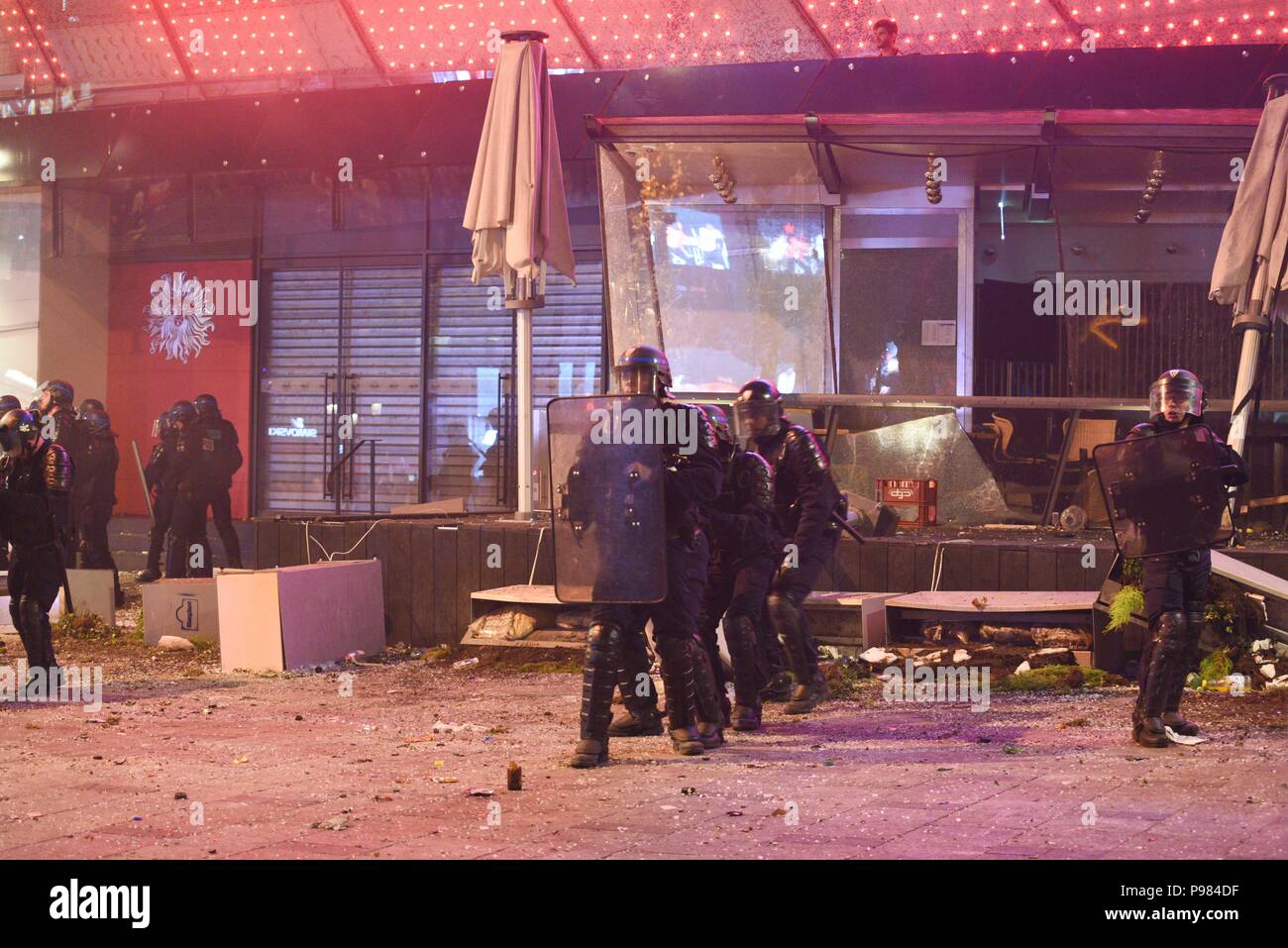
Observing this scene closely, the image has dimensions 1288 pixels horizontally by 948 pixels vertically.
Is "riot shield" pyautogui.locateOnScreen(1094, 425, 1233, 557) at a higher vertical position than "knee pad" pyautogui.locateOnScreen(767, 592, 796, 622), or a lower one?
higher

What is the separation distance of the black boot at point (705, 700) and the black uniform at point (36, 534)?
4694mm

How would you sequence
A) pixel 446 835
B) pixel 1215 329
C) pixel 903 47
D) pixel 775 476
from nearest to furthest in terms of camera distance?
pixel 446 835
pixel 775 476
pixel 1215 329
pixel 903 47

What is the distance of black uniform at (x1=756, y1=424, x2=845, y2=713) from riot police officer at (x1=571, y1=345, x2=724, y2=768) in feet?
4.36

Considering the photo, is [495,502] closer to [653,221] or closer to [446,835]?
[653,221]

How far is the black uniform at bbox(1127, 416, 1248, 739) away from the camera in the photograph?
754 centimetres

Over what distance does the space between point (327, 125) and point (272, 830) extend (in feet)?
44.9

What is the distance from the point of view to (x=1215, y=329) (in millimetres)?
14062

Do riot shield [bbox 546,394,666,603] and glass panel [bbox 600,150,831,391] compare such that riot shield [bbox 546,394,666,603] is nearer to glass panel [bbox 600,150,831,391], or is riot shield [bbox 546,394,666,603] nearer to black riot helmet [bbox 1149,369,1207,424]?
black riot helmet [bbox 1149,369,1207,424]

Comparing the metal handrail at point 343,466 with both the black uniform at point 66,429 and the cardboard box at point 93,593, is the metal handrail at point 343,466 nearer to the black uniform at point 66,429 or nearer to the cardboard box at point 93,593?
the black uniform at point 66,429

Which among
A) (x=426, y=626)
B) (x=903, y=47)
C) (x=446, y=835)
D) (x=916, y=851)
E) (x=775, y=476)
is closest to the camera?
(x=916, y=851)

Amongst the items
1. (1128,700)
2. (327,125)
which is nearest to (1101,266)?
(1128,700)

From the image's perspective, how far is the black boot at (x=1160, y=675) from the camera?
296 inches

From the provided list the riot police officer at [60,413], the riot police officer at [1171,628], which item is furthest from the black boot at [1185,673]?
the riot police officer at [60,413]

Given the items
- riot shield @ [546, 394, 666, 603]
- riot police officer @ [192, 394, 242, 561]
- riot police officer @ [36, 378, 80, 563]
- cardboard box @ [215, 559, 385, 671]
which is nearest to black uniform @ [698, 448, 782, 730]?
riot shield @ [546, 394, 666, 603]
